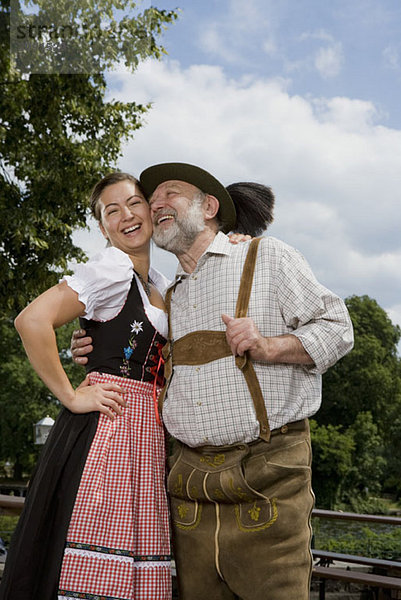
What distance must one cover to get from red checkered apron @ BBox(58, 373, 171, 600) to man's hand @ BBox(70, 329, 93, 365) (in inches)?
8.7

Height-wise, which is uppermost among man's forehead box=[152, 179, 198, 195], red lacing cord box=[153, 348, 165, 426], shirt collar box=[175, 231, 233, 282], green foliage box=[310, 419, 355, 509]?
green foliage box=[310, 419, 355, 509]

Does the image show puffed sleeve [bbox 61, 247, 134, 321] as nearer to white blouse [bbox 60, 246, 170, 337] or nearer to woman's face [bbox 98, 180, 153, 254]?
white blouse [bbox 60, 246, 170, 337]

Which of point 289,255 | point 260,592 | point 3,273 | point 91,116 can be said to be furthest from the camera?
point 91,116

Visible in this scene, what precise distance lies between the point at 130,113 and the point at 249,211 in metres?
6.49

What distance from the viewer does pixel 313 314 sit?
198 cm

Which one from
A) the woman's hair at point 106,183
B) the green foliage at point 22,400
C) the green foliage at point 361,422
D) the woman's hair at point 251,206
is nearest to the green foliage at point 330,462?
the green foliage at point 361,422

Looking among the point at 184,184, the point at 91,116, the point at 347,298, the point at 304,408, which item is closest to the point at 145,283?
the point at 184,184

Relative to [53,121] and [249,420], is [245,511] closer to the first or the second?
[249,420]

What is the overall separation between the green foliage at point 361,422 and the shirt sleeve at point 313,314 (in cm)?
2355

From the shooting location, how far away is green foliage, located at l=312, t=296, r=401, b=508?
25.3 metres

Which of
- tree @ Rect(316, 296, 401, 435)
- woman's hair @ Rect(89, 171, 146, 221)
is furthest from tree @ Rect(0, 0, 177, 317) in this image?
tree @ Rect(316, 296, 401, 435)

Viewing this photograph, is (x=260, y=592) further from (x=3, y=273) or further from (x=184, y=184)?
(x=3, y=273)

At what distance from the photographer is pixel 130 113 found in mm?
8555

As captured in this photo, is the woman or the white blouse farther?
the white blouse
